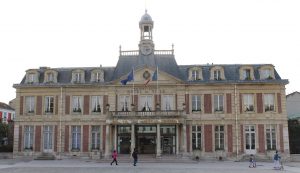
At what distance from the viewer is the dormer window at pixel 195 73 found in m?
40.6

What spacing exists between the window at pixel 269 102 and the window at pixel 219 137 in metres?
5.03

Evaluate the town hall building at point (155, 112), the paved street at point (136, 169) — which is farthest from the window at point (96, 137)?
the paved street at point (136, 169)

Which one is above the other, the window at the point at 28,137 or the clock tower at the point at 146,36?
the clock tower at the point at 146,36

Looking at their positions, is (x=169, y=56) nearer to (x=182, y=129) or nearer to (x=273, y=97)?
(x=182, y=129)

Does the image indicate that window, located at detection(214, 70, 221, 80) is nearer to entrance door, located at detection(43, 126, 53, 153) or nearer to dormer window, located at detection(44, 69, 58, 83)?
dormer window, located at detection(44, 69, 58, 83)

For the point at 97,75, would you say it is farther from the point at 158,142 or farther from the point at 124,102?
the point at 158,142

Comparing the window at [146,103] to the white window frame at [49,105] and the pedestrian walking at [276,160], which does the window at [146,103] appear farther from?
the pedestrian walking at [276,160]

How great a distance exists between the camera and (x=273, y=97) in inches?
1554

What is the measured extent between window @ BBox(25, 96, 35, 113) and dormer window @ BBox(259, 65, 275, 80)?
80.8ft

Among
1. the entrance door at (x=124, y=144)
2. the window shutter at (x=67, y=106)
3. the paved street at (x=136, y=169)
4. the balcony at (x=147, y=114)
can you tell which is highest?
the window shutter at (x=67, y=106)

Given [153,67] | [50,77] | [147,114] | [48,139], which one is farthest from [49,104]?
[153,67]

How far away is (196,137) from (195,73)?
6.81 metres

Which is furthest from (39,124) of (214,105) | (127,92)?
(214,105)

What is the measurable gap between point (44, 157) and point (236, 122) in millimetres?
20036
